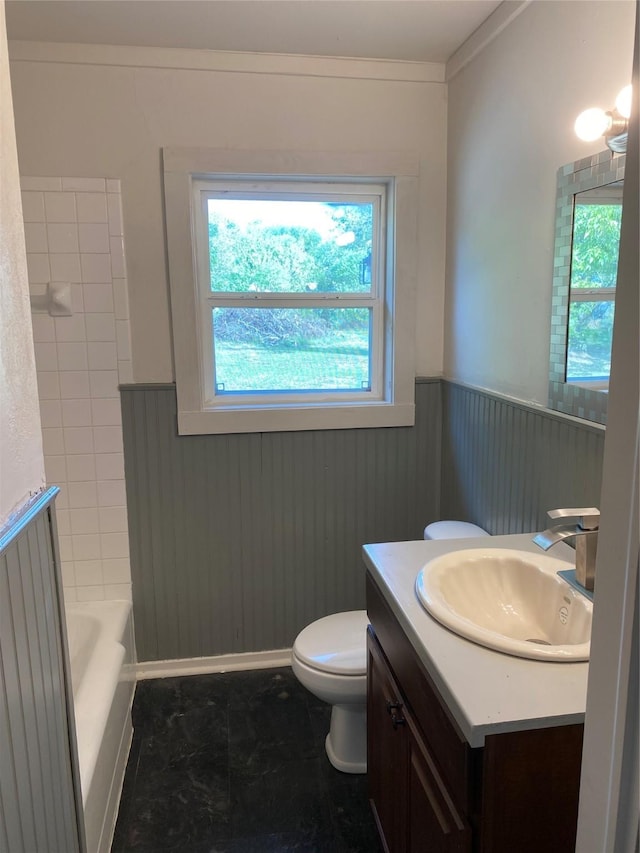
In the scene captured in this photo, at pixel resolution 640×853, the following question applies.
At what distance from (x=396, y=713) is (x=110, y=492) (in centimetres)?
154

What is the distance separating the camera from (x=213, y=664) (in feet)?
8.67

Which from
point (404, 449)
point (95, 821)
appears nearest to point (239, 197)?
point (404, 449)

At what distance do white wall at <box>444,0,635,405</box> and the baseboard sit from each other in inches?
57.7

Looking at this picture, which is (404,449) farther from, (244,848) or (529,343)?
(244,848)

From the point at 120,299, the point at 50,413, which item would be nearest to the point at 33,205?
the point at 120,299

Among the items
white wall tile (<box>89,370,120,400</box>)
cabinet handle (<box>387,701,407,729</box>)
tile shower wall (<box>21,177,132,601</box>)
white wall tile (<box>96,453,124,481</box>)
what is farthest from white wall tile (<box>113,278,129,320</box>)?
cabinet handle (<box>387,701,407,729</box>)

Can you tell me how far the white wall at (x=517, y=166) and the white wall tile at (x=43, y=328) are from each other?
158cm

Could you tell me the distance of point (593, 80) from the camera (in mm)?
1515

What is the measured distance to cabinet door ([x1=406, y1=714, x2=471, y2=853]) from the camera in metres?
1.05

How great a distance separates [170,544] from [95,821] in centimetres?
109

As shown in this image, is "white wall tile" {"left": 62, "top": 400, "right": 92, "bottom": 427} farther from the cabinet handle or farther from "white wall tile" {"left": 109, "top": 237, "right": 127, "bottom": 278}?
the cabinet handle

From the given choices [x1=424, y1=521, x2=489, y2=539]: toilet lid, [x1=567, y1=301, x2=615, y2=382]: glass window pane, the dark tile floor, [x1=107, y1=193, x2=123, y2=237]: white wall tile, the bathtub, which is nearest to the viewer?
[x1=567, y1=301, x2=615, y2=382]: glass window pane

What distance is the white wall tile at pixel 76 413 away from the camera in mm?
2377

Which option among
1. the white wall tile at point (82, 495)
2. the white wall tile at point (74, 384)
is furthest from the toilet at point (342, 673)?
the white wall tile at point (74, 384)
